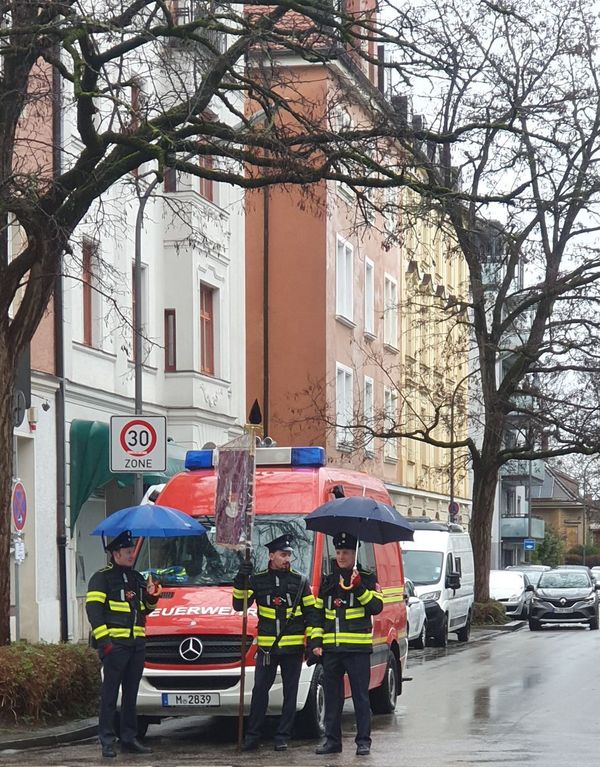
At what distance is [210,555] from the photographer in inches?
586

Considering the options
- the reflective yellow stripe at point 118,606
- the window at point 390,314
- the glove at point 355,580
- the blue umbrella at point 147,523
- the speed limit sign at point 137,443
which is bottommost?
the reflective yellow stripe at point 118,606

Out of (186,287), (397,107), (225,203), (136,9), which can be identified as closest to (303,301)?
(225,203)

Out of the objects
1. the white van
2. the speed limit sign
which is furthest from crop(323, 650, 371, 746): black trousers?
the white van

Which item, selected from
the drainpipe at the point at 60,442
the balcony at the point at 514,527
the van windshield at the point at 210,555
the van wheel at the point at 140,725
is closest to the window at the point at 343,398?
the drainpipe at the point at 60,442

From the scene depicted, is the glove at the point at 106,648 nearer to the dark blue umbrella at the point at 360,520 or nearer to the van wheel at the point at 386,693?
the dark blue umbrella at the point at 360,520

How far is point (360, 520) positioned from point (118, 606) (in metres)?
2.18

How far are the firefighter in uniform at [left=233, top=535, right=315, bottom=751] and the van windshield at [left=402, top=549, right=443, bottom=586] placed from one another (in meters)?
18.1

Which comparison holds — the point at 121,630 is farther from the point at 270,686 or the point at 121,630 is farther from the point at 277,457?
the point at 277,457

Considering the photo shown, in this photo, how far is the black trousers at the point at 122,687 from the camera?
42.6 ft

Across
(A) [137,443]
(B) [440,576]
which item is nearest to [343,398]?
(B) [440,576]

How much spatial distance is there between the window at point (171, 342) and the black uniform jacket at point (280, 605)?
19825 millimetres

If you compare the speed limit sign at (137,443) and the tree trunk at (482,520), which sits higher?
the speed limit sign at (137,443)

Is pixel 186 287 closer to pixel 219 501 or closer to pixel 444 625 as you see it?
pixel 444 625

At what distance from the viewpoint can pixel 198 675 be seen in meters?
13.7
